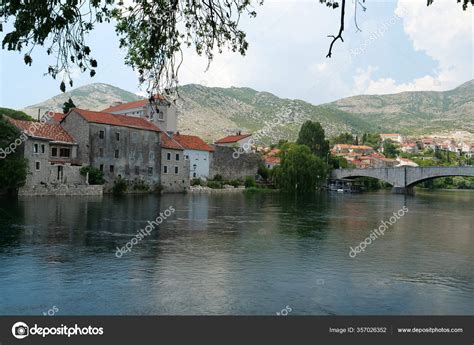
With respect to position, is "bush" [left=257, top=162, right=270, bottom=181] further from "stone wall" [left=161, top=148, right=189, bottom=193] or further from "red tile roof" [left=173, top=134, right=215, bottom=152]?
"stone wall" [left=161, top=148, right=189, bottom=193]

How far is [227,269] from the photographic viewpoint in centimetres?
1633

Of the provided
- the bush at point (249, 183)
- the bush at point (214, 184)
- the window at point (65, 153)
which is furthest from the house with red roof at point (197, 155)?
the window at point (65, 153)

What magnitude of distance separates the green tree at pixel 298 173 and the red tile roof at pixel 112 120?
→ 72.4 ft

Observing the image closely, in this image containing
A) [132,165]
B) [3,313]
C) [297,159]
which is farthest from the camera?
[297,159]

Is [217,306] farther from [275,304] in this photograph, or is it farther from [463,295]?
[463,295]

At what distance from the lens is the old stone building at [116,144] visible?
57.0m

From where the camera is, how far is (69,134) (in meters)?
57.8

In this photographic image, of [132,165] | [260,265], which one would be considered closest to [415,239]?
[260,265]

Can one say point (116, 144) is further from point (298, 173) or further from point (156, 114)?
point (298, 173)

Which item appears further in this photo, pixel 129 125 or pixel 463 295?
pixel 129 125

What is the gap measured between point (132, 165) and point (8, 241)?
41497 millimetres

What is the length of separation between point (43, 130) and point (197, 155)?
28.6 metres
